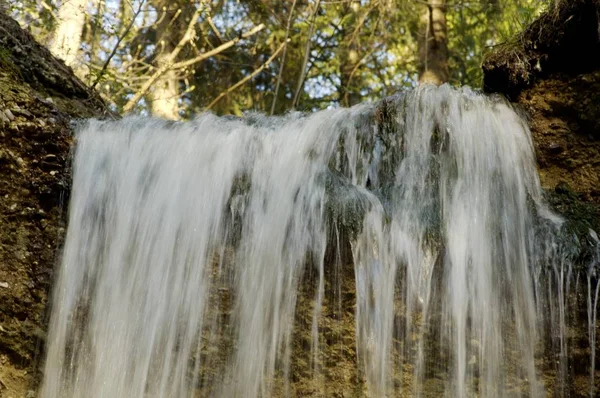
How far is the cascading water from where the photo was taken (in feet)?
10.5

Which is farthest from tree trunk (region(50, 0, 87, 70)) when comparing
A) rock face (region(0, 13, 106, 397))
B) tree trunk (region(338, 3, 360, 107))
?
tree trunk (region(338, 3, 360, 107))

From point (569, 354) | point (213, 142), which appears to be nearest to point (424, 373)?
point (569, 354)

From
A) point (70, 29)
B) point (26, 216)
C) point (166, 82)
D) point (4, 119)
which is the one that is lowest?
point (26, 216)

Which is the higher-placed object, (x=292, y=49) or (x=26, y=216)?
(x=292, y=49)

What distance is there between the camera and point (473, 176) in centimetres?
371

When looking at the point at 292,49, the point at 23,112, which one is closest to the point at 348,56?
the point at 292,49

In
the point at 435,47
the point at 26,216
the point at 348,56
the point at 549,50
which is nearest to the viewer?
the point at 26,216

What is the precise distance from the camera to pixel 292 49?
11.0 m

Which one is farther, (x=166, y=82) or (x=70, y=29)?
(x=166, y=82)

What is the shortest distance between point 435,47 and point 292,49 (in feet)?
10.3

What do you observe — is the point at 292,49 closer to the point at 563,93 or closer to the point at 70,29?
the point at 70,29

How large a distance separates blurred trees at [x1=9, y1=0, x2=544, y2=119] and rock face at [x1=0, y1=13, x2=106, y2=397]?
418cm

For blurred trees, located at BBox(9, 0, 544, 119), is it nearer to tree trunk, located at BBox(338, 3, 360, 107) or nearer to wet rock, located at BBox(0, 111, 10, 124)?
tree trunk, located at BBox(338, 3, 360, 107)

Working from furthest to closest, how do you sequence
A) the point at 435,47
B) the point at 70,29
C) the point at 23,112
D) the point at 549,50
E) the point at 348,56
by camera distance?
the point at 348,56 → the point at 435,47 → the point at 70,29 → the point at 549,50 → the point at 23,112
